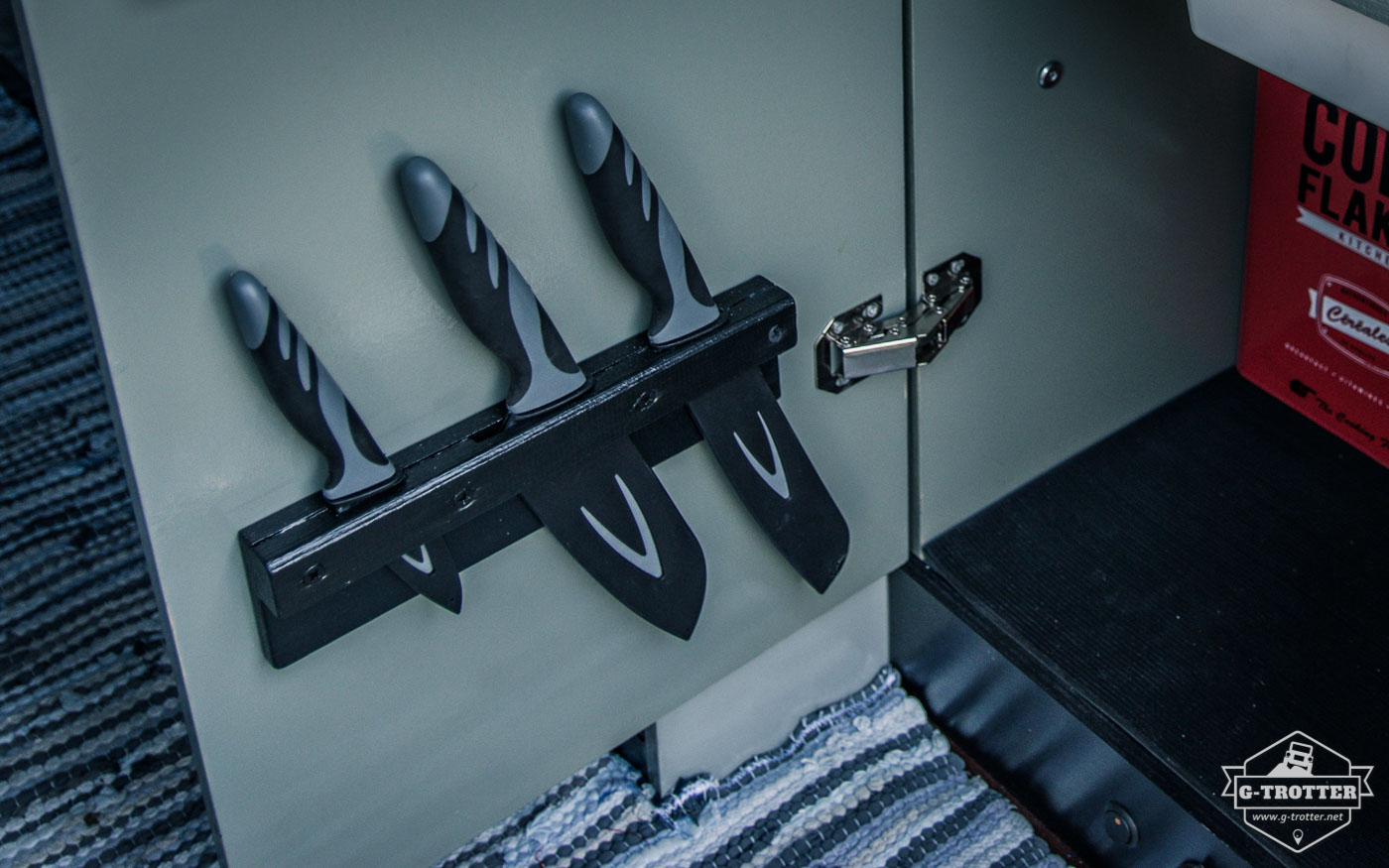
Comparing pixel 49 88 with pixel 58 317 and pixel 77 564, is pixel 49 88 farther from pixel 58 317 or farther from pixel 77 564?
pixel 58 317

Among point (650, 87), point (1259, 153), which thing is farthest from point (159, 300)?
point (1259, 153)

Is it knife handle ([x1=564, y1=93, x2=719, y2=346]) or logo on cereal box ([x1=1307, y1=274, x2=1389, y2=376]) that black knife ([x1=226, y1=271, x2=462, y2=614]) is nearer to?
knife handle ([x1=564, y1=93, x2=719, y2=346])

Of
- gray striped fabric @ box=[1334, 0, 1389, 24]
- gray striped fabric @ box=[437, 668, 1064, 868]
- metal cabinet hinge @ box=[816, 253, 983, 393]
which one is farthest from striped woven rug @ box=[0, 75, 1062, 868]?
gray striped fabric @ box=[1334, 0, 1389, 24]

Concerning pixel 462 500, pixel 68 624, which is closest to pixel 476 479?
pixel 462 500

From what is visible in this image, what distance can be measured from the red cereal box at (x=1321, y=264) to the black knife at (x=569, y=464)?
42cm

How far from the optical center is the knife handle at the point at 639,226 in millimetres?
673

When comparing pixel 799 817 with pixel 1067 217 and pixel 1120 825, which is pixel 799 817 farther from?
pixel 1067 217

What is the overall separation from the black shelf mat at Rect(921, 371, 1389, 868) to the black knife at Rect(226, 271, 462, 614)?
38 centimetres

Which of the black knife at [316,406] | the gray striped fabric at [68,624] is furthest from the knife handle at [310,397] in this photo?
the gray striped fabric at [68,624]

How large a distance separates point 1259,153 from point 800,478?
0.36 m

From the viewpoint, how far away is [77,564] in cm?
110

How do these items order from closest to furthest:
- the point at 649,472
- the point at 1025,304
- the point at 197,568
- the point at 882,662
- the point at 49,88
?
the point at 49,88
the point at 197,568
the point at 649,472
the point at 1025,304
the point at 882,662

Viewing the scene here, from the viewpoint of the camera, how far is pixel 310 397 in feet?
2.10

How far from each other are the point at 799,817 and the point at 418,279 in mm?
436
